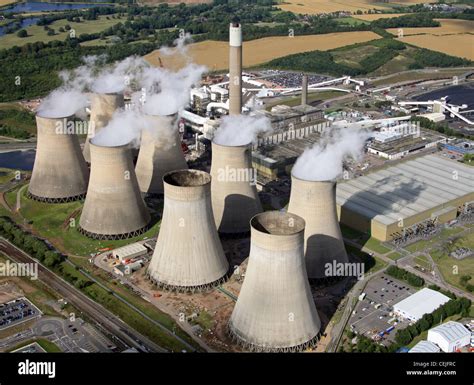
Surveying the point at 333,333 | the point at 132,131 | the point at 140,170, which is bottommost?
the point at 333,333

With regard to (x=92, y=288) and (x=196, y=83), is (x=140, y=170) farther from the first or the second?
(x=196, y=83)

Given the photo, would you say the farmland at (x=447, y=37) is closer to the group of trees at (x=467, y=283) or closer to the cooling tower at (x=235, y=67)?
the cooling tower at (x=235, y=67)

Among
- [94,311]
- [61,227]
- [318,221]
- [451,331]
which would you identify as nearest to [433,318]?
[451,331]

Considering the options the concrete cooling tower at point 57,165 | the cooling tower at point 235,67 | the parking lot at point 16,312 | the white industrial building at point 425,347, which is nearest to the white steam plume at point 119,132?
the concrete cooling tower at point 57,165

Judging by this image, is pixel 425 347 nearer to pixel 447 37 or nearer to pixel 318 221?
pixel 318 221

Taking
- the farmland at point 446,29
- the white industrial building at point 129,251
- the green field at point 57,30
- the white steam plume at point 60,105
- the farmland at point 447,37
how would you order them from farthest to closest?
the farmland at point 446,29, the green field at point 57,30, the farmland at point 447,37, the white steam plume at point 60,105, the white industrial building at point 129,251

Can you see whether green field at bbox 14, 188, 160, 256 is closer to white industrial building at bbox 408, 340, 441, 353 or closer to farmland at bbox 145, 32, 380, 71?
white industrial building at bbox 408, 340, 441, 353
